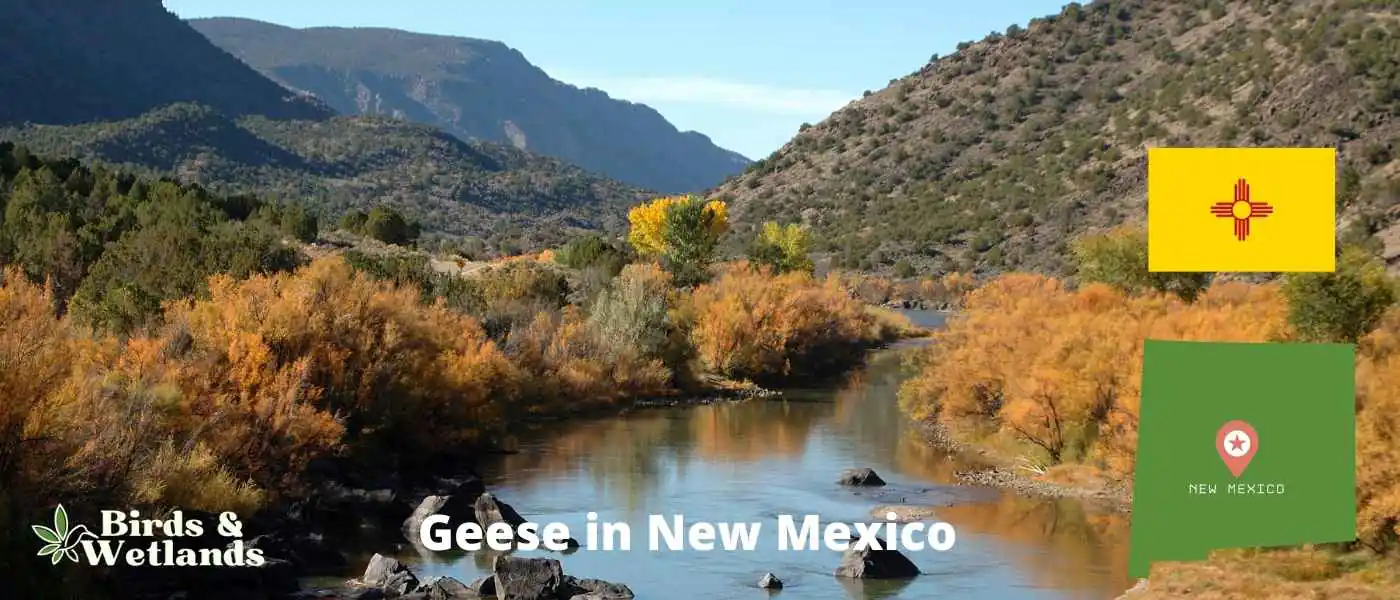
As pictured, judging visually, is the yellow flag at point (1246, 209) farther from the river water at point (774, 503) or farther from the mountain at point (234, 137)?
the mountain at point (234, 137)

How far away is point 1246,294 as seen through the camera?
48.1m

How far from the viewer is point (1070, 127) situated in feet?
370

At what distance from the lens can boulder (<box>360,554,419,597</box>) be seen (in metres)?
26.4

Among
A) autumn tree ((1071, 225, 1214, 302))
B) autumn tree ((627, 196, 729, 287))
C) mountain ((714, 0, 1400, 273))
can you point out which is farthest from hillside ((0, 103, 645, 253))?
autumn tree ((1071, 225, 1214, 302))

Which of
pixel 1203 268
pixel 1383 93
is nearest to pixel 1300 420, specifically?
pixel 1203 268

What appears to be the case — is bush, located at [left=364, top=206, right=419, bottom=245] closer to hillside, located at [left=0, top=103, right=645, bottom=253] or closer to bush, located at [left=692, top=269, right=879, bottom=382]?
bush, located at [left=692, top=269, right=879, bottom=382]

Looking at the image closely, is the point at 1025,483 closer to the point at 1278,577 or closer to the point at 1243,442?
the point at 1278,577

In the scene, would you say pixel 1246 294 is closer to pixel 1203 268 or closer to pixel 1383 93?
pixel 1203 268

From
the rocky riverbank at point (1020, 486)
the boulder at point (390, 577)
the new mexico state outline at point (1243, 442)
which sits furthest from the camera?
the rocky riverbank at point (1020, 486)

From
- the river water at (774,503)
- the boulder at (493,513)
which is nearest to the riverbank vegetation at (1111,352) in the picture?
the river water at (774,503)

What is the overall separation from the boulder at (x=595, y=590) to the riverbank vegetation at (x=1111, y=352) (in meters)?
13.3

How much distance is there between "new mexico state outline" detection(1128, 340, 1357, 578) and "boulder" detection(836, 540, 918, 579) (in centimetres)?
926

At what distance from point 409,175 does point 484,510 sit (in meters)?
112

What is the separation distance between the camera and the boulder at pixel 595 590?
86.7ft
